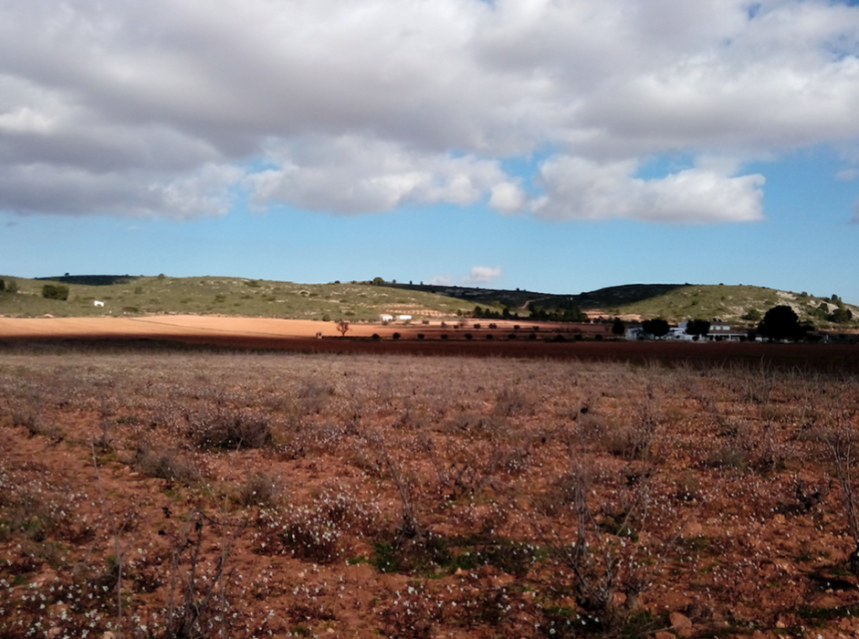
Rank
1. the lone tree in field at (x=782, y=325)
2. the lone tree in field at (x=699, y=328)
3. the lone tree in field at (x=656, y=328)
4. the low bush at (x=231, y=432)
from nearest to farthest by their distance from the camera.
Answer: the low bush at (x=231, y=432)
the lone tree in field at (x=782, y=325)
the lone tree in field at (x=656, y=328)
the lone tree in field at (x=699, y=328)

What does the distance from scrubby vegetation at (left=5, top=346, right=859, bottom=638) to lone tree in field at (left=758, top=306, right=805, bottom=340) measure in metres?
57.6

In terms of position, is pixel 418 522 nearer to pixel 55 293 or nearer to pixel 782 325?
pixel 782 325

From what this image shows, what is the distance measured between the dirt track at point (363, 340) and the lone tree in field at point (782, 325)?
909cm

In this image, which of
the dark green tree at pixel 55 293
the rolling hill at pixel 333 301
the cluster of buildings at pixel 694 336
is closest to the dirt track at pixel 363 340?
the cluster of buildings at pixel 694 336

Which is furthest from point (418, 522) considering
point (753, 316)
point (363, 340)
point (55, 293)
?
point (753, 316)

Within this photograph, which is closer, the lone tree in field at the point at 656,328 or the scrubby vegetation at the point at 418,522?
the scrubby vegetation at the point at 418,522

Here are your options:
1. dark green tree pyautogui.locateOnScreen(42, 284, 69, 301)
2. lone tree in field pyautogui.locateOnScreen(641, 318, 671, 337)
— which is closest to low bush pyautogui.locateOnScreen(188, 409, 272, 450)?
lone tree in field pyautogui.locateOnScreen(641, 318, 671, 337)

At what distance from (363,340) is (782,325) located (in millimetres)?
44285

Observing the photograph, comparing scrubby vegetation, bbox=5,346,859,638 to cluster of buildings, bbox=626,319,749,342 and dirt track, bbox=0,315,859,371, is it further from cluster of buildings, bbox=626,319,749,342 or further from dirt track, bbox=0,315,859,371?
cluster of buildings, bbox=626,319,749,342

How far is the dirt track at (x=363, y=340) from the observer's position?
42.6 meters

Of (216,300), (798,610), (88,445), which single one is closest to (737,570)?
(798,610)

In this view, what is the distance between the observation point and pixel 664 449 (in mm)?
11109

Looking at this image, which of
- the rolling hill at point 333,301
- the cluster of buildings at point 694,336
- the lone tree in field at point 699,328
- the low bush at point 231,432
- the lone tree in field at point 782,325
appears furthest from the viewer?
the rolling hill at point 333,301

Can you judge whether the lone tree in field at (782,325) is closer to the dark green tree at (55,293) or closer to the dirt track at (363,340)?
the dirt track at (363,340)
